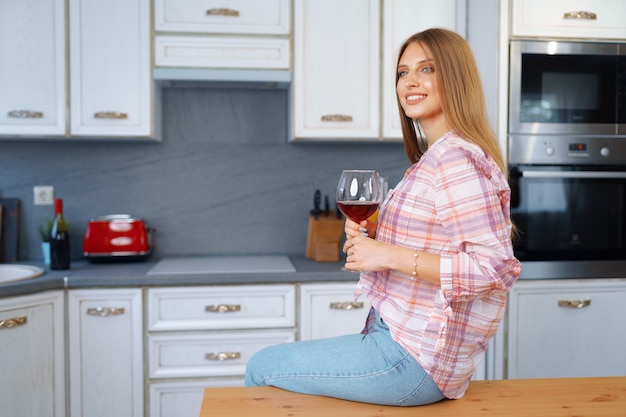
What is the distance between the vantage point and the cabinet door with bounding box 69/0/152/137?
100 inches

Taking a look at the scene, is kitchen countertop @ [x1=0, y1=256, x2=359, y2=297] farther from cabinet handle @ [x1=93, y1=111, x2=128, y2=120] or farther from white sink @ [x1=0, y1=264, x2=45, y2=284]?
cabinet handle @ [x1=93, y1=111, x2=128, y2=120]

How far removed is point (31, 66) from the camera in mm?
2521

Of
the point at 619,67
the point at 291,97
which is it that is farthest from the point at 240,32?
the point at 619,67

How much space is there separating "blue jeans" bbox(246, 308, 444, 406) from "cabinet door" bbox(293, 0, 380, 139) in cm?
141

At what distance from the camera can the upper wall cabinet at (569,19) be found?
8.14 feet

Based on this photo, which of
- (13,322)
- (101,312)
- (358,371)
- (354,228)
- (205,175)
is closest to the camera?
(358,371)

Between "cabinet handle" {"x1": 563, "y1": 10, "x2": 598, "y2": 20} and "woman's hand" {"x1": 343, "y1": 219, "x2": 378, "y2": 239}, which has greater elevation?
"cabinet handle" {"x1": 563, "y1": 10, "x2": 598, "y2": 20}

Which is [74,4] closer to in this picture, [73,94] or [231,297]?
[73,94]

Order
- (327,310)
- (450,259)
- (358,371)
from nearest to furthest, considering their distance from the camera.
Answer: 1. (450,259)
2. (358,371)
3. (327,310)

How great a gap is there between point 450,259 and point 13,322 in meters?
1.72

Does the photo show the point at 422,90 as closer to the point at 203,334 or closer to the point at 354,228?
the point at 354,228

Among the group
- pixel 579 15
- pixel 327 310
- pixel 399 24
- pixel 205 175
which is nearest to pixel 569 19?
pixel 579 15

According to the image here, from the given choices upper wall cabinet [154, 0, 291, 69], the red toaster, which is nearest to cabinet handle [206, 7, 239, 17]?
upper wall cabinet [154, 0, 291, 69]

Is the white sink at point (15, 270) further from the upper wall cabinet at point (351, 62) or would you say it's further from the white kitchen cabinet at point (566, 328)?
the white kitchen cabinet at point (566, 328)
